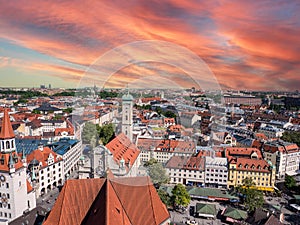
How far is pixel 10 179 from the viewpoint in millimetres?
10727

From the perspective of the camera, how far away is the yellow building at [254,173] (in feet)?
56.2

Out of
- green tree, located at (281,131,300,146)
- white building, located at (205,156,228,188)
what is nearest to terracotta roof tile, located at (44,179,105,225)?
white building, located at (205,156,228,188)

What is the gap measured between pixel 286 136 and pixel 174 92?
25637mm

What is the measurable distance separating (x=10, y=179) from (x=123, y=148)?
5.60 metres

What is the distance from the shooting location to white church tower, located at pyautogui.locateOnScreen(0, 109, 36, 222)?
34.3 feet

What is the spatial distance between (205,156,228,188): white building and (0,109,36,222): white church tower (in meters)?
11.5

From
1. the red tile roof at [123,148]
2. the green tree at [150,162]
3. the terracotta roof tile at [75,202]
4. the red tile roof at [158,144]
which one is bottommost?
the terracotta roof tile at [75,202]

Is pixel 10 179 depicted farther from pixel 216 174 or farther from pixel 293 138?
pixel 293 138

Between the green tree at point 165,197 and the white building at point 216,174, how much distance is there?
4370 mm

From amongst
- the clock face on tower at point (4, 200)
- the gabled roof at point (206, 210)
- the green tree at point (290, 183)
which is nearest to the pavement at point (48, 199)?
the clock face on tower at point (4, 200)

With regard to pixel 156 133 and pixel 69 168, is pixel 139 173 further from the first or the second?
pixel 69 168

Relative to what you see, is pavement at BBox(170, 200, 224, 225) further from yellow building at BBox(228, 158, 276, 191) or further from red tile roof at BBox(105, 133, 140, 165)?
red tile roof at BBox(105, 133, 140, 165)

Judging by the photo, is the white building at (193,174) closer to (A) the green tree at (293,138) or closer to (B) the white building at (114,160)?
(B) the white building at (114,160)

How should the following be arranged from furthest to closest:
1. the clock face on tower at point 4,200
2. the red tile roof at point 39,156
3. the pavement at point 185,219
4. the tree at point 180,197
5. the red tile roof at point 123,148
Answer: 1. the red tile roof at point 39,156
2. the tree at point 180,197
3. the pavement at point 185,219
4. the clock face on tower at point 4,200
5. the red tile roof at point 123,148
